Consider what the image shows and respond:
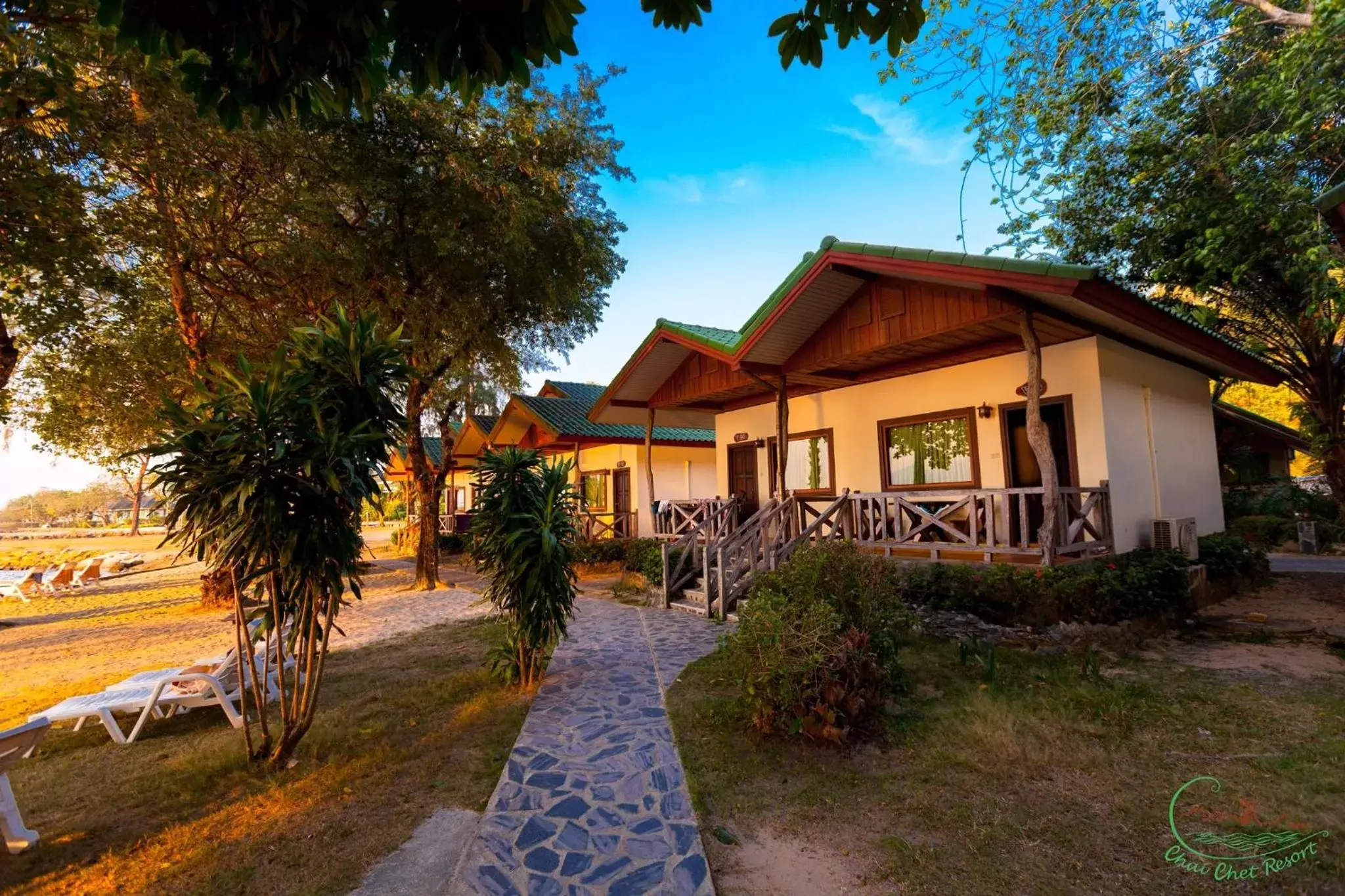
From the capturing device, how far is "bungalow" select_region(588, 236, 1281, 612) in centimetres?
773

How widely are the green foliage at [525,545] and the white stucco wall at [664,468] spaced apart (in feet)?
35.5

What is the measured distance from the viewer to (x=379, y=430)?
4727mm

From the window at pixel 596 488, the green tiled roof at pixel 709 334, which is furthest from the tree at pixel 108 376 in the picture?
the window at pixel 596 488

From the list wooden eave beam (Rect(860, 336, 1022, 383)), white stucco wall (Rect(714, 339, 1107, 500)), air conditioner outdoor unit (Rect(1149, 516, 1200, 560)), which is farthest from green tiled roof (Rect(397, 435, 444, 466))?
air conditioner outdoor unit (Rect(1149, 516, 1200, 560))

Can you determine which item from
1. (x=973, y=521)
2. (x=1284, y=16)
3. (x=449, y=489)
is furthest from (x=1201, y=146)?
(x=449, y=489)

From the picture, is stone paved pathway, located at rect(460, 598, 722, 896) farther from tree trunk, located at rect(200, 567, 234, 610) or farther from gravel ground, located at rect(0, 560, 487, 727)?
tree trunk, located at rect(200, 567, 234, 610)

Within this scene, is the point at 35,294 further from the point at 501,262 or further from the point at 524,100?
the point at 524,100

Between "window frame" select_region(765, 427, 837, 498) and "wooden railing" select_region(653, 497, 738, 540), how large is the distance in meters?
1.00

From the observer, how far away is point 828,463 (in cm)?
1195

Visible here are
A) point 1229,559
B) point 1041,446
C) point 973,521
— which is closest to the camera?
point 1041,446

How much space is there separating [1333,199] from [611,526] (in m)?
16.4

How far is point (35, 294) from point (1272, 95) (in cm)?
1795

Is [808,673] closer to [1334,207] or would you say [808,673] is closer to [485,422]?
[1334,207]

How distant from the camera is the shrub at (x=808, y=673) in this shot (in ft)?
15.4
